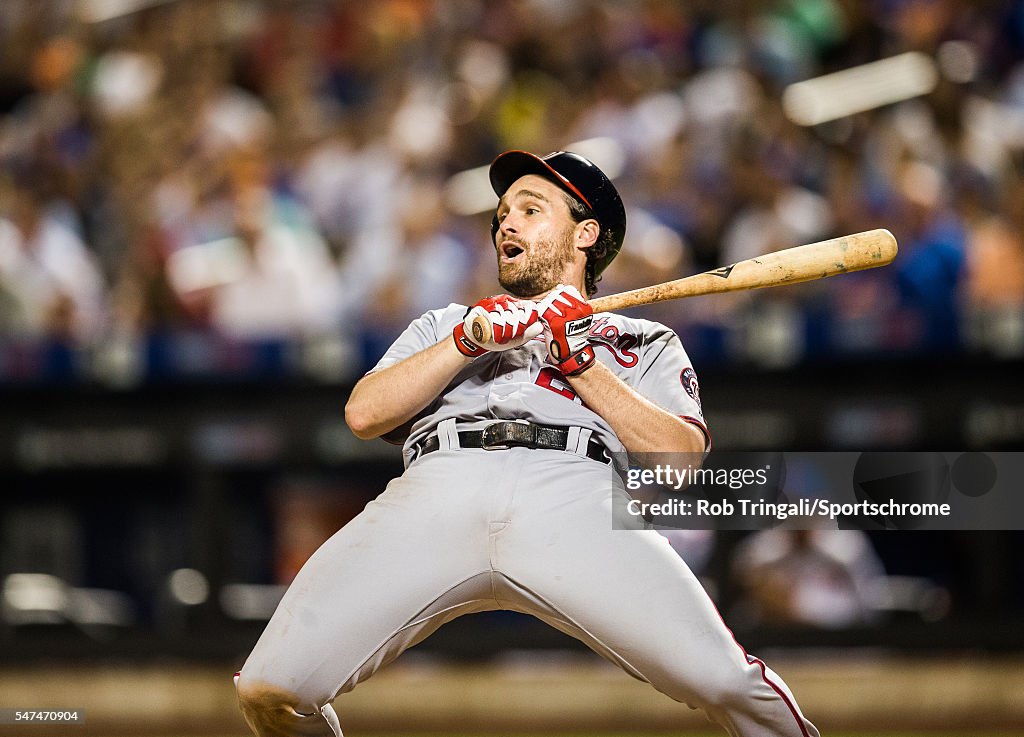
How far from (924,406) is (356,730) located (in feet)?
9.15

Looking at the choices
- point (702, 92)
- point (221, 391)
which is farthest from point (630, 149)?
point (221, 391)

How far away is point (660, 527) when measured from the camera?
5.38 meters

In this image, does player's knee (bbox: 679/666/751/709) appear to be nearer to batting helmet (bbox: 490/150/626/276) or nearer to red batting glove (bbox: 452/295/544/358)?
red batting glove (bbox: 452/295/544/358)

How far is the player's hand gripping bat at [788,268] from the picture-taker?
12.2ft

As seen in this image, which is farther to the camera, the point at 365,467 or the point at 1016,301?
the point at 365,467

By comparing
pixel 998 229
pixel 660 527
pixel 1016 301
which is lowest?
pixel 660 527

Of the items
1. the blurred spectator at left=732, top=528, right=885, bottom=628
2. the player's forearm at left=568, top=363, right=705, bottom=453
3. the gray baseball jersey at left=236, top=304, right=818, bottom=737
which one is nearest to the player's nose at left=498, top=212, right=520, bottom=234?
the gray baseball jersey at left=236, top=304, right=818, bottom=737

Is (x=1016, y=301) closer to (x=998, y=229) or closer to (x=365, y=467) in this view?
(x=998, y=229)

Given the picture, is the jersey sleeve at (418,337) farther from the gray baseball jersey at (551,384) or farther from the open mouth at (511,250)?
the open mouth at (511,250)

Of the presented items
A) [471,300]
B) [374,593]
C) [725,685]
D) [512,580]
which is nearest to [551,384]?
[512,580]

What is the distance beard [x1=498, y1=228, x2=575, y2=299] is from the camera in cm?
369

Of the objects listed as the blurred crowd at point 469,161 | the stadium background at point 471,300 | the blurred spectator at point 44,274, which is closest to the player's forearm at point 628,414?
the stadium background at point 471,300

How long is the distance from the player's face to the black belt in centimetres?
40

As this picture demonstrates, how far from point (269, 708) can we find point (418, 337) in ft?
3.37
